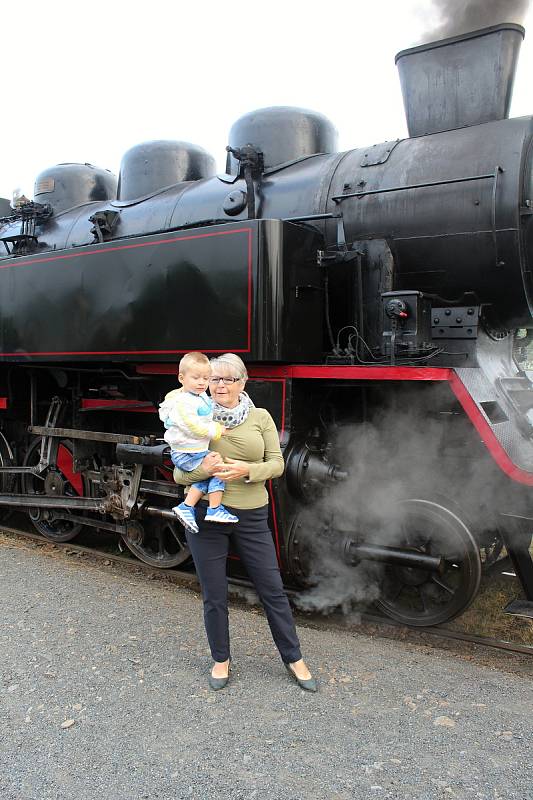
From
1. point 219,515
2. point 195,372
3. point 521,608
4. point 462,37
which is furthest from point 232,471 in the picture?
point 462,37

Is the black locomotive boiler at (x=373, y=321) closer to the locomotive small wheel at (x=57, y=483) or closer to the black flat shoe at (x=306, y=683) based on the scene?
the locomotive small wheel at (x=57, y=483)

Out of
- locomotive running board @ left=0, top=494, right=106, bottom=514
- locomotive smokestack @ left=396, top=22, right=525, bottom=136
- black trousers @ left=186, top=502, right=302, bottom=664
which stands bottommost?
locomotive running board @ left=0, top=494, right=106, bottom=514

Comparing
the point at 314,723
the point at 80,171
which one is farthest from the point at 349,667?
the point at 80,171

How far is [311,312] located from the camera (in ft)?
12.3

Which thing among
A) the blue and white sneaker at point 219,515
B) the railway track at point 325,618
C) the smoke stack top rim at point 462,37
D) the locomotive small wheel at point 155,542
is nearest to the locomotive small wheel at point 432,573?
the railway track at point 325,618

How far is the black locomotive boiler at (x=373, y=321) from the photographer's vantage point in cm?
343

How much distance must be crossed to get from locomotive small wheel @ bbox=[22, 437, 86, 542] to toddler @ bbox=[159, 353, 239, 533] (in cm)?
251

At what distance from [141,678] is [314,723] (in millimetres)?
860

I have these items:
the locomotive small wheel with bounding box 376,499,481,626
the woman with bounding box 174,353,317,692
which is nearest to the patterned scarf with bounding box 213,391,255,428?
the woman with bounding box 174,353,317,692

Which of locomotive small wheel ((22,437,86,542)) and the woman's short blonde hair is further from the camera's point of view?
locomotive small wheel ((22,437,86,542))

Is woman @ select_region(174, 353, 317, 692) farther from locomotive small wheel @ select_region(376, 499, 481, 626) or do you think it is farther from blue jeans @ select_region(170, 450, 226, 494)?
locomotive small wheel @ select_region(376, 499, 481, 626)

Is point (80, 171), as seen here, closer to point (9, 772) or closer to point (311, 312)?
point (311, 312)

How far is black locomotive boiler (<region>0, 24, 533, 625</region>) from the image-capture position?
3.43m

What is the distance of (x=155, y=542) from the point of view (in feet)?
16.0
